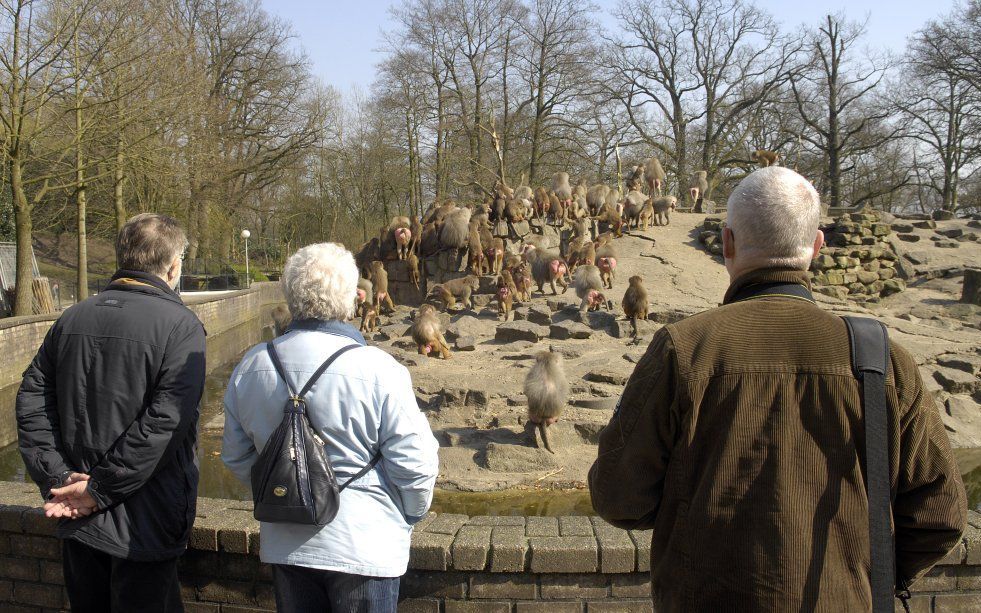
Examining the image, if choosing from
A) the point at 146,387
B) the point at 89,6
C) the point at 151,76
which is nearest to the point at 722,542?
the point at 146,387

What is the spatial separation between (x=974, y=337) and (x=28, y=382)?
50.4ft

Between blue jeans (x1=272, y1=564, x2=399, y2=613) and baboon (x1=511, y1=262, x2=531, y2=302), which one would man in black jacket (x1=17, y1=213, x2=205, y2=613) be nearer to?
blue jeans (x1=272, y1=564, x2=399, y2=613)

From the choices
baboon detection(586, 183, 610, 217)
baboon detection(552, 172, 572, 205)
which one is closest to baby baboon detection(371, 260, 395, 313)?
baboon detection(552, 172, 572, 205)

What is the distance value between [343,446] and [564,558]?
1.19m

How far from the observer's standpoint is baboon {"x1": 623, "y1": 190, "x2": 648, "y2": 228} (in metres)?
21.1

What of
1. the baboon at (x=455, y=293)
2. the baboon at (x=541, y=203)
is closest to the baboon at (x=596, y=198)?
the baboon at (x=541, y=203)

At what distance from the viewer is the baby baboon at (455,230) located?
64.3 ft

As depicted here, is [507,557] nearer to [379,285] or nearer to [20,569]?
[20,569]

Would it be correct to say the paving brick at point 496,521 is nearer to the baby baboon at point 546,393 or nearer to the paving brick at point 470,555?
the paving brick at point 470,555

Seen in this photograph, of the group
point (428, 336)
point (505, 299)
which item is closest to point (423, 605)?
point (428, 336)

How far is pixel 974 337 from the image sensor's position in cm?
1400

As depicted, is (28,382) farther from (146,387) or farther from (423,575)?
(423,575)

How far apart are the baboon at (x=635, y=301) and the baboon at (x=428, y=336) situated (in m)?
3.20

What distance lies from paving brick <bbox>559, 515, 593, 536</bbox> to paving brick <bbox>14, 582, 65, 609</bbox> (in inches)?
90.6
